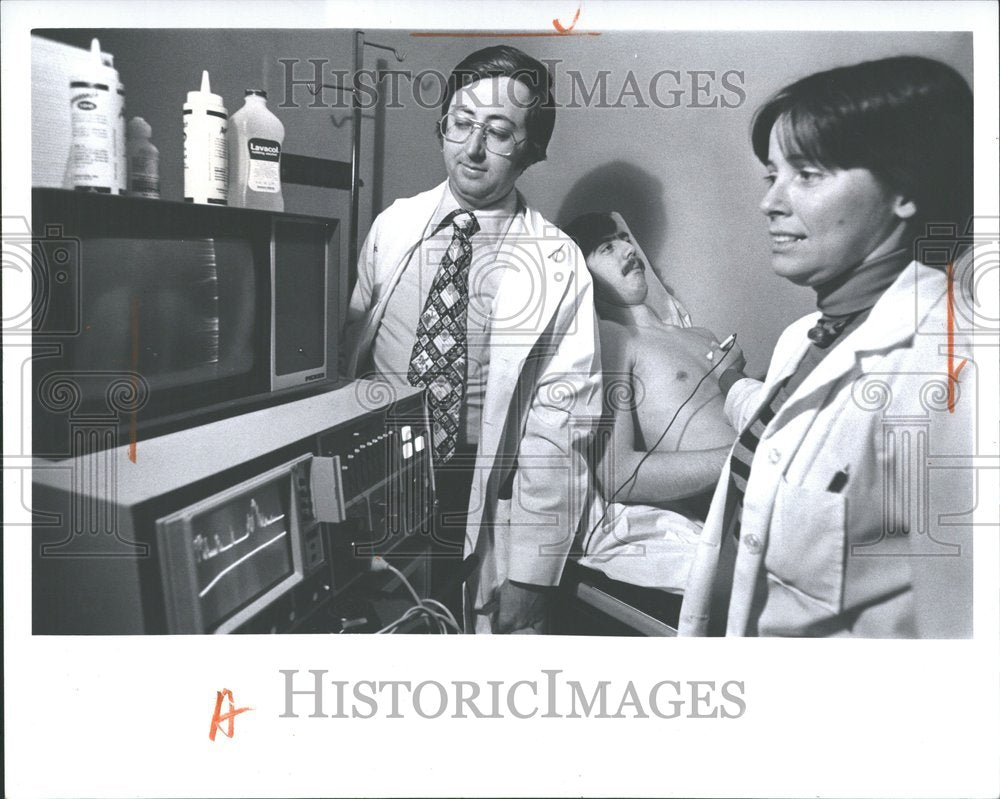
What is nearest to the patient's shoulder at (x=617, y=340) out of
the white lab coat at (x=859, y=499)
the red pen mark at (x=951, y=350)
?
the white lab coat at (x=859, y=499)

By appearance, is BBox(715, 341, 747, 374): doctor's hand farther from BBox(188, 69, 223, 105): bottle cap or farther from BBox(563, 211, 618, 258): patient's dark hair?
BBox(188, 69, 223, 105): bottle cap

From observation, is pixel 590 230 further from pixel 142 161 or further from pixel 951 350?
pixel 142 161

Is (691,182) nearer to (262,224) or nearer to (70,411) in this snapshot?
(262,224)

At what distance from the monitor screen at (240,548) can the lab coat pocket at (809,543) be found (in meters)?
0.89

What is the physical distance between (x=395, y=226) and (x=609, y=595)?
83cm

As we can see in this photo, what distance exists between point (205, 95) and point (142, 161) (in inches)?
6.5

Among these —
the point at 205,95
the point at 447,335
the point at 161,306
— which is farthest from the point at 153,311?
the point at 447,335

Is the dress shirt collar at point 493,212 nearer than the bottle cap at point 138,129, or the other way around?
the bottle cap at point 138,129

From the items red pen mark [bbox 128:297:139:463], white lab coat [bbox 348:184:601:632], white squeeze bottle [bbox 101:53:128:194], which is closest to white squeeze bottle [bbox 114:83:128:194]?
white squeeze bottle [bbox 101:53:128:194]

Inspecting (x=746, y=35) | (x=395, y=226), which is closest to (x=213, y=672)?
(x=395, y=226)

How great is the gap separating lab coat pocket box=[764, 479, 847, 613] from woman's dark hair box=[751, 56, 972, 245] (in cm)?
53

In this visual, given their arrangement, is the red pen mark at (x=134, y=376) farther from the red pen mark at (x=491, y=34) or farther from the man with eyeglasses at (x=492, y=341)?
the red pen mark at (x=491, y=34)

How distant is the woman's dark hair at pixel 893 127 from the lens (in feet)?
5.34

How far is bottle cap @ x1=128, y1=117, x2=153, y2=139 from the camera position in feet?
5.16
